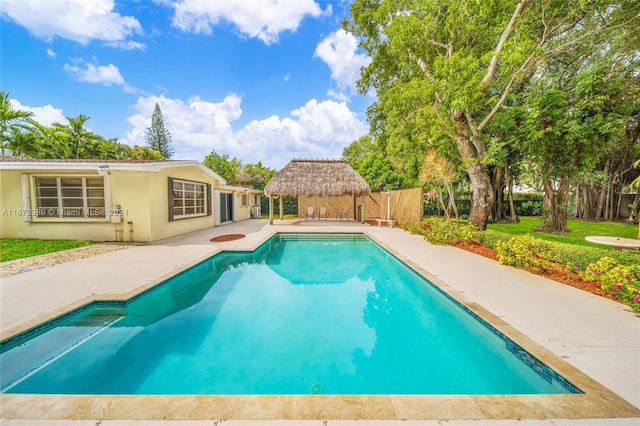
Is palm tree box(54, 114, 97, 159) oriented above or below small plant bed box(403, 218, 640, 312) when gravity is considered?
above

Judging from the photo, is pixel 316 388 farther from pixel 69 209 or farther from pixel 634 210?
pixel 634 210

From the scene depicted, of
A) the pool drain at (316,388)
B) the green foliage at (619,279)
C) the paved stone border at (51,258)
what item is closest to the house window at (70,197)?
the paved stone border at (51,258)

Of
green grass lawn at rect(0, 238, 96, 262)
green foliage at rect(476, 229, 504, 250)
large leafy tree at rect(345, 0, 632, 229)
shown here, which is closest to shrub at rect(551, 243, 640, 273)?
green foliage at rect(476, 229, 504, 250)

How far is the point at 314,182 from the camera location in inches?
572

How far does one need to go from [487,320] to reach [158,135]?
1538 inches

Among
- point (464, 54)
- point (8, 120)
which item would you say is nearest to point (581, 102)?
point (464, 54)

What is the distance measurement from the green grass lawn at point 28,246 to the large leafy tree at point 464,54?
12245 mm

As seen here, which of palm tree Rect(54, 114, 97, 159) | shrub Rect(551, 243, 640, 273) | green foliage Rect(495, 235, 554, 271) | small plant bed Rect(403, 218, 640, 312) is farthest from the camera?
palm tree Rect(54, 114, 97, 159)

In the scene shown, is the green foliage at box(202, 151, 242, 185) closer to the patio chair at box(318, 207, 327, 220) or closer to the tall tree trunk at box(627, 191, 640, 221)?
the patio chair at box(318, 207, 327, 220)

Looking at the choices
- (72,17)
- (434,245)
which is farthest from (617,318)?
(72,17)

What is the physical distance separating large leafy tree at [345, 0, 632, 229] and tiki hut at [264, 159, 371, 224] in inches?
156

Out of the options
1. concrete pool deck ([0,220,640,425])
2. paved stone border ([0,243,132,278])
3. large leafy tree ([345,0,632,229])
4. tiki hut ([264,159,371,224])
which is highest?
large leafy tree ([345,0,632,229])

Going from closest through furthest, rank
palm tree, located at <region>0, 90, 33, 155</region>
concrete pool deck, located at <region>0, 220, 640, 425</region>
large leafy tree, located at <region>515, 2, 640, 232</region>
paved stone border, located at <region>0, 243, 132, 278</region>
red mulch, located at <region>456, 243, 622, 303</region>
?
concrete pool deck, located at <region>0, 220, 640, 425</region> → red mulch, located at <region>456, 243, 622, 303</region> → paved stone border, located at <region>0, 243, 132, 278</region> → large leafy tree, located at <region>515, 2, 640, 232</region> → palm tree, located at <region>0, 90, 33, 155</region>

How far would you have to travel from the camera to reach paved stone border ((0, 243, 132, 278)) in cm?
520
